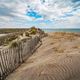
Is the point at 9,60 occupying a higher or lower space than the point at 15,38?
higher

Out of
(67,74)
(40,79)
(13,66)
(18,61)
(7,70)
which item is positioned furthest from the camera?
(18,61)

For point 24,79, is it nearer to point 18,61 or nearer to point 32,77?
point 32,77

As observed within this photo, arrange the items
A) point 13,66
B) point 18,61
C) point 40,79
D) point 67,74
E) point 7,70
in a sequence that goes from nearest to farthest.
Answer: point 40,79 < point 67,74 < point 7,70 < point 13,66 < point 18,61

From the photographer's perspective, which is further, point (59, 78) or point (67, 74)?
point (67, 74)

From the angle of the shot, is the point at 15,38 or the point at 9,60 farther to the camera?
the point at 15,38

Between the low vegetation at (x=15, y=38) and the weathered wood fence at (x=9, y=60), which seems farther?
the low vegetation at (x=15, y=38)

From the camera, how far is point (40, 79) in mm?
6570

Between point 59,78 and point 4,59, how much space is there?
2879 mm

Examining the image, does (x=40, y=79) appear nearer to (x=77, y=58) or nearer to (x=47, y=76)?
(x=47, y=76)

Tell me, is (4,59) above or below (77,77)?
above

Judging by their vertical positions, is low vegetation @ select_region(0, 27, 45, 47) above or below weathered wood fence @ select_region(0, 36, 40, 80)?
below

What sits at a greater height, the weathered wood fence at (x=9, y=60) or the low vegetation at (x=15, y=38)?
the weathered wood fence at (x=9, y=60)

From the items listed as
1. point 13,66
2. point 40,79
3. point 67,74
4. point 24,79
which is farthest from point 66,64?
point 13,66

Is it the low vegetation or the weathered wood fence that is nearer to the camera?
the weathered wood fence
